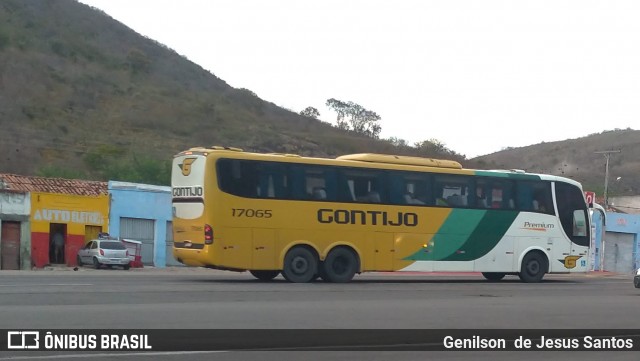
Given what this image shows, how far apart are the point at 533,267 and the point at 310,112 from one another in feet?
214

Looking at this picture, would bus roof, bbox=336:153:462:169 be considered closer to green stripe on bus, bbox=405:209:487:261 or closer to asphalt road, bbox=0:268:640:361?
green stripe on bus, bbox=405:209:487:261

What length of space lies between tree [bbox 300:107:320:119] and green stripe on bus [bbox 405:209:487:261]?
63.0 meters

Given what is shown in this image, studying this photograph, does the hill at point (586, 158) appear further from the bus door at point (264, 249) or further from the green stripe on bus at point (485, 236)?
the bus door at point (264, 249)

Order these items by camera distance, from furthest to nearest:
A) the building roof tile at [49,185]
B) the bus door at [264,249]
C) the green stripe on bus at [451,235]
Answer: the building roof tile at [49,185]
the green stripe on bus at [451,235]
the bus door at [264,249]

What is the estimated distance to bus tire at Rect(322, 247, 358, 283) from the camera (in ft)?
77.7

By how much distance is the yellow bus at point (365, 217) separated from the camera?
2239cm

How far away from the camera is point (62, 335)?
37.1ft

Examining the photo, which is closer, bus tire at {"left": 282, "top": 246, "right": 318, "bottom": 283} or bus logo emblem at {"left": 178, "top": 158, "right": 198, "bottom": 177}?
bus logo emblem at {"left": 178, "top": 158, "right": 198, "bottom": 177}

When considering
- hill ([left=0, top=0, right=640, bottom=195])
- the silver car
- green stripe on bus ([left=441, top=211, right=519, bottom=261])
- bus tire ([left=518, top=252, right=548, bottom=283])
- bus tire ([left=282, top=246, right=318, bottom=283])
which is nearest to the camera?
bus tire ([left=282, top=246, right=318, bottom=283])

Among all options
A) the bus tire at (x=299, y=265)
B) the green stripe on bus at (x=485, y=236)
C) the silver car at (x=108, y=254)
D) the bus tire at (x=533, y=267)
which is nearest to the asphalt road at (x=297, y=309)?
the bus tire at (x=299, y=265)

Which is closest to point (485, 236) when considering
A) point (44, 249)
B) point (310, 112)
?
point (44, 249)

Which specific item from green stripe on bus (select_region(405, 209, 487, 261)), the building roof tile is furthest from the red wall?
green stripe on bus (select_region(405, 209, 487, 261))

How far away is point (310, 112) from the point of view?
91438 millimetres

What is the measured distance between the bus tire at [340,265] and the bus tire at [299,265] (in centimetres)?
36
